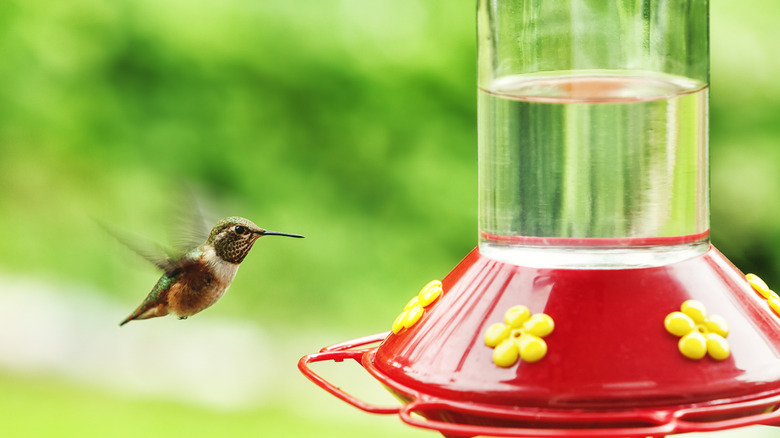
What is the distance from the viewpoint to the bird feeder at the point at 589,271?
1.51 metres

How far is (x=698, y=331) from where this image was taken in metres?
1.56

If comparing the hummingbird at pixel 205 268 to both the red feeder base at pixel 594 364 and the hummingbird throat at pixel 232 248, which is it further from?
the red feeder base at pixel 594 364

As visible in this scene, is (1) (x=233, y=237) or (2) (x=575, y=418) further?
(1) (x=233, y=237)

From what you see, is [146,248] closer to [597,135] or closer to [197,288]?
[197,288]

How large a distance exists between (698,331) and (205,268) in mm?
1442

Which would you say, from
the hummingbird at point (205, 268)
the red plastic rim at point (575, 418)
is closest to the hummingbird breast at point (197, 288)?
the hummingbird at point (205, 268)

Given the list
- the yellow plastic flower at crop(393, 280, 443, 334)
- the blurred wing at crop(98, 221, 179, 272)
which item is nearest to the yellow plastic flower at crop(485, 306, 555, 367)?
the yellow plastic flower at crop(393, 280, 443, 334)

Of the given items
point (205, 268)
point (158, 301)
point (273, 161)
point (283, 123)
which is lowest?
point (158, 301)

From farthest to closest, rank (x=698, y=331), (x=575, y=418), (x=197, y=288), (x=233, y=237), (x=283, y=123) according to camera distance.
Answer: (x=283, y=123)
(x=197, y=288)
(x=233, y=237)
(x=698, y=331)
(x=575, y=418)

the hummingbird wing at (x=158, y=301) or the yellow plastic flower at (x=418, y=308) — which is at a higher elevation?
the yellow plastic flower at (x=418, y=308)

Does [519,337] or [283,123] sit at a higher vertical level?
[283,123]

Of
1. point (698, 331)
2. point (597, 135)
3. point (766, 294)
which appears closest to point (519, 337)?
point (698, 331)

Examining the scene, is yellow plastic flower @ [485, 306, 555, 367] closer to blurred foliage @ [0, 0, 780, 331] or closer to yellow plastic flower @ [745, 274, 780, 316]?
yellow plastic flower @ [745, 274, 780, 316]

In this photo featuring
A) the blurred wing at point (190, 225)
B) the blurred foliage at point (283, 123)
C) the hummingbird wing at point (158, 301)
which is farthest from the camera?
the blurred foliage at point (283, 123)
